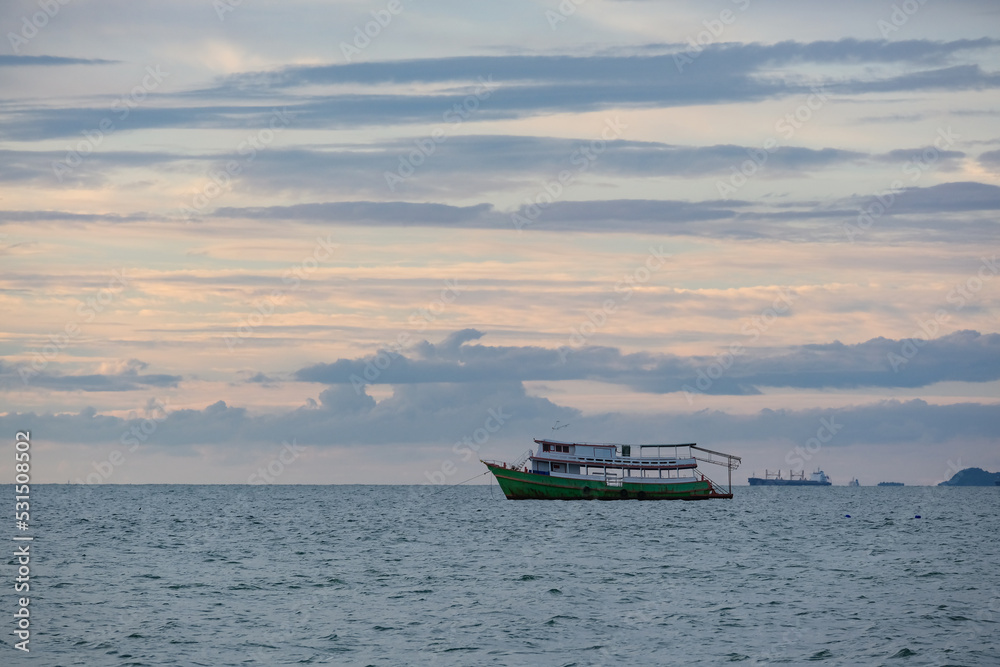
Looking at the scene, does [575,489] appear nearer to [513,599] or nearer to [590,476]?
[590,476]

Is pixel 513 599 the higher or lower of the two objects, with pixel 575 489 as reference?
lower

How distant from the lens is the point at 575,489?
424ft

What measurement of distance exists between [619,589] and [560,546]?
23799 mm

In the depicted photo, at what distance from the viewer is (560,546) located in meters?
74.3

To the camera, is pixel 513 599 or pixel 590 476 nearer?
pixel 513 599

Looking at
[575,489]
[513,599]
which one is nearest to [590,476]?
[575,489]

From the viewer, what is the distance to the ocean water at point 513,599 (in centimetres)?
3559

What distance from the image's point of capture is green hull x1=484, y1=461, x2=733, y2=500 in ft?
424

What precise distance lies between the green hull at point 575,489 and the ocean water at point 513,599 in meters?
40.2

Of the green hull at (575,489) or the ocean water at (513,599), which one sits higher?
the green hull at (575,489)

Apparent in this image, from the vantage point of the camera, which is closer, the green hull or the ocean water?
the ocean water

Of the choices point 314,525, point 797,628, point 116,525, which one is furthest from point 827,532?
point 116,525

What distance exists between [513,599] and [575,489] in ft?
271

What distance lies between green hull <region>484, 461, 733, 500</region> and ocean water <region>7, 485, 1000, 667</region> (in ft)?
132
